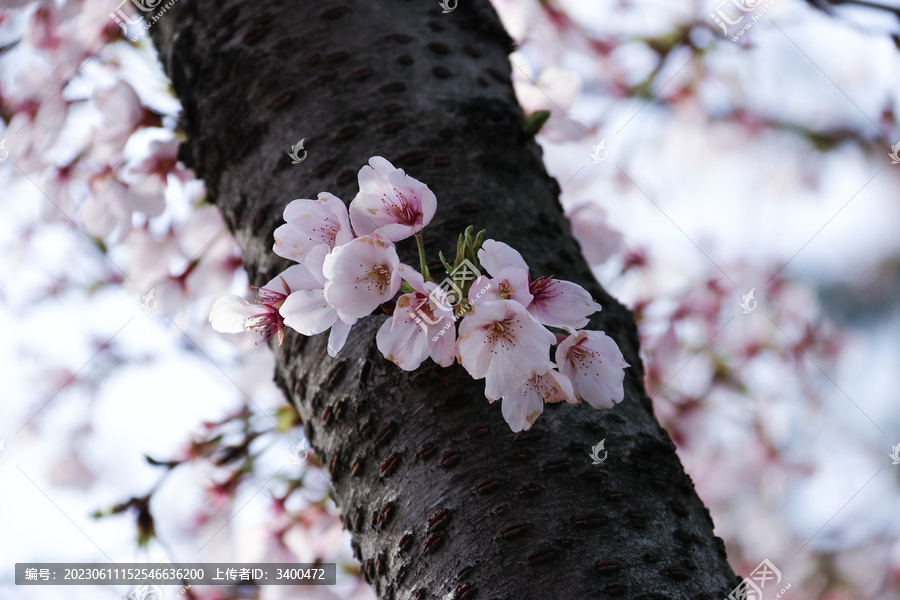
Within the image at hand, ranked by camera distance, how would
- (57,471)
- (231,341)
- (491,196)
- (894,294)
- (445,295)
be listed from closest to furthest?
(445,295)
(491,196)
(231,341)
(57,471)
(894,294)

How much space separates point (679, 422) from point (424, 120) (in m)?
1.92

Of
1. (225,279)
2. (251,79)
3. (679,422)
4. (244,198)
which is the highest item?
(251,79)

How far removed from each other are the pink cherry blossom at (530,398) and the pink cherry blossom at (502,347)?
14 millimetres

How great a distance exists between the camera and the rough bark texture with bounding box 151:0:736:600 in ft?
1.81

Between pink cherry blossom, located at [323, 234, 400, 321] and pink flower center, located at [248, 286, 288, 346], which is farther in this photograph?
pink flower center, located at [248, 286, 288, 346]

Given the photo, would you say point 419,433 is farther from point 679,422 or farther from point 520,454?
point 679,422

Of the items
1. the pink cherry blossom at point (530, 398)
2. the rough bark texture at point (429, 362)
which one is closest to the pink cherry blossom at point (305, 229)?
the rough bark texture at point (429, 362)

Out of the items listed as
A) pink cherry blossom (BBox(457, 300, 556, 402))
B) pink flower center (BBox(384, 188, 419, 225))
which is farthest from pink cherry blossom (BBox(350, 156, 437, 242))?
pink cherry blossom (BBox(457, 300, 556, 402))

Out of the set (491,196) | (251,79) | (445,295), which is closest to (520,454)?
(445,295)

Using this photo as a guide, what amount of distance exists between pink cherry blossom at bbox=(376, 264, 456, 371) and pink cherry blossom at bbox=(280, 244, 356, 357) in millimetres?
49

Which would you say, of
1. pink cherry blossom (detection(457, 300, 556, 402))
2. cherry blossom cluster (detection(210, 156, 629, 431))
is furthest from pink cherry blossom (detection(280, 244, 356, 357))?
pink cherry blossom (detection(457, 300, 556, 402))

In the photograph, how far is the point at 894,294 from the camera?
3.48m

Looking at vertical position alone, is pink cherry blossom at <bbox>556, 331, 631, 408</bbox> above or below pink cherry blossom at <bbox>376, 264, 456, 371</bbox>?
below

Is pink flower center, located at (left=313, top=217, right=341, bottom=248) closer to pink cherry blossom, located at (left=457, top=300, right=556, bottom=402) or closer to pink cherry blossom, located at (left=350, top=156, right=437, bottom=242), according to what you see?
pink cherry blossom, located at (left=350, top=156, right=437, bottom=242)
